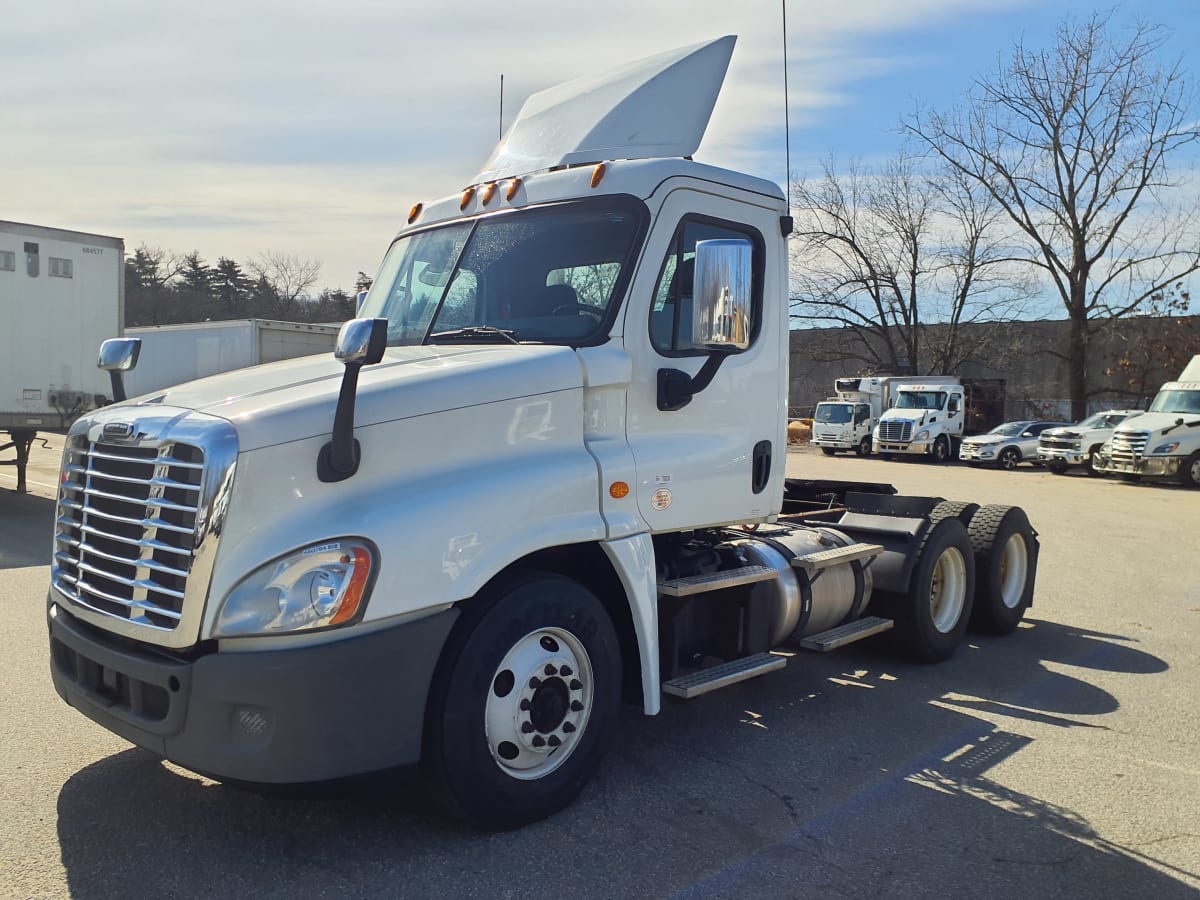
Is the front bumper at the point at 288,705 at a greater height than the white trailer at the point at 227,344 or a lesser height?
lesser

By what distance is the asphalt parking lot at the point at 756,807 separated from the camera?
3.78 metres

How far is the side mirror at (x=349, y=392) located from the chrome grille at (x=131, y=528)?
45 cm

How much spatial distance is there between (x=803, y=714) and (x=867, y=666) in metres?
1.34

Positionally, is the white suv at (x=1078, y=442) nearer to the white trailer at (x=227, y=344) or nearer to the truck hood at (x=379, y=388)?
the white trailer at (x=227, y=344)

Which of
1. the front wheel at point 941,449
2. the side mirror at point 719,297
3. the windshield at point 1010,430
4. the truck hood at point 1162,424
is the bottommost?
the front wheel at point 941,449

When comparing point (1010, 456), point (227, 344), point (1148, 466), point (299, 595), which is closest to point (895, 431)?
point (1010, 456)

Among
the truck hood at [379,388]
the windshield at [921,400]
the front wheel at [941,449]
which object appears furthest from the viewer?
the windshield at [921,400]

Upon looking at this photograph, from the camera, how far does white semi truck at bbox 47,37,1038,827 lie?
3521 millimetres

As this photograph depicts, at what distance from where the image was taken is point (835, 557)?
243 inches

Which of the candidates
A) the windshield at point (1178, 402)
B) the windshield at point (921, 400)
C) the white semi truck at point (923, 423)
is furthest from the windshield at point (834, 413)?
the windshield at point (1178, 402)

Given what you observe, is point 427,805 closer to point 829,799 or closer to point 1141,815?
point 829,799

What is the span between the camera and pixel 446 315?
4965 millimetres

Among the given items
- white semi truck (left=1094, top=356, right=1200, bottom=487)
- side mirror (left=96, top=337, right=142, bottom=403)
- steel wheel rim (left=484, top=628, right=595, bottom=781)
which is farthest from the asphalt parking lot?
white semi truck (left=1094, top=356, right=1200, bottom=487)

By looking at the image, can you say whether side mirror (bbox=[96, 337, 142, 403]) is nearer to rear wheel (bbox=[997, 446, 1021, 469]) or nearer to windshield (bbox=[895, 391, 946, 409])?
rear wheel (bbox=[997, 446, 1021, 469])
